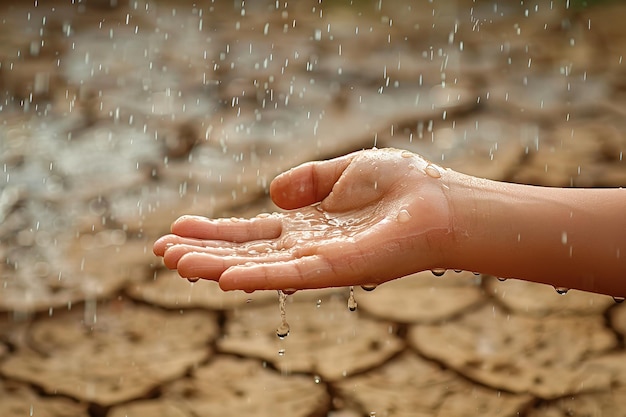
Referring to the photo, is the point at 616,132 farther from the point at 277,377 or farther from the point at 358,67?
the point at 277,377

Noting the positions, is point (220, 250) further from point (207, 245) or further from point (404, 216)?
point (404, 216)

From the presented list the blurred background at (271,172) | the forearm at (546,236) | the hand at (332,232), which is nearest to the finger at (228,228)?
the hand at (332,232)

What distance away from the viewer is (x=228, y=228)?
1.92 metres

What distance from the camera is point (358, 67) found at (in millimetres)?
4688

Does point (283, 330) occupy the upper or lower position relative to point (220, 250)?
lower

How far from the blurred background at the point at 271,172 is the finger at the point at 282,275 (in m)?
0.74


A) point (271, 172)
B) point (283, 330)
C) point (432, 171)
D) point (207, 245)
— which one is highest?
point (432, 171)

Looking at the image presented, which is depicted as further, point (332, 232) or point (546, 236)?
point (332, 232)

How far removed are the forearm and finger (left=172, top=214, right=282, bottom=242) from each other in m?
→ 0.46

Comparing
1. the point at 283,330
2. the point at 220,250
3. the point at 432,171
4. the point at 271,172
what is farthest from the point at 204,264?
the point at 271,172

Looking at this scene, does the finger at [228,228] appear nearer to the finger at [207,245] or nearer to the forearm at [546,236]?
the finger at [207,245]

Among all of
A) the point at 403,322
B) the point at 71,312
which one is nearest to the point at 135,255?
the point at 71,312

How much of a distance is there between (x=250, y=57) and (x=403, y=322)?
266 centimetres

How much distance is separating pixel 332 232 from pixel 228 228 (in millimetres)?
260
